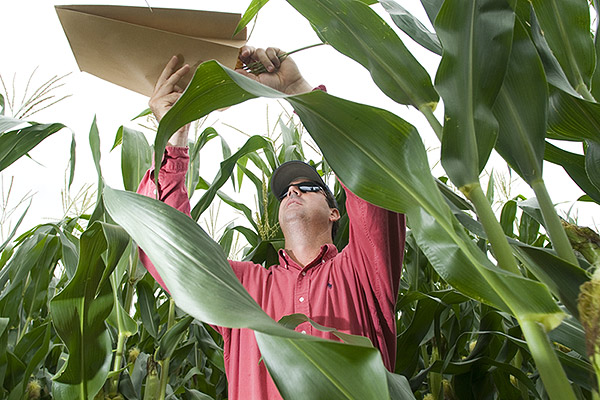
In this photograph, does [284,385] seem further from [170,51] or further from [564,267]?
[170,51]

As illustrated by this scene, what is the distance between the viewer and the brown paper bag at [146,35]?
0.63 metres

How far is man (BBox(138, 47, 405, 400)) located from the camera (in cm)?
84

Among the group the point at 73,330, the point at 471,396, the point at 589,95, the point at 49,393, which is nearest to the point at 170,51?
the point at 73,330

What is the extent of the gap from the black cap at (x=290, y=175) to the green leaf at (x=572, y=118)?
686 millimetres

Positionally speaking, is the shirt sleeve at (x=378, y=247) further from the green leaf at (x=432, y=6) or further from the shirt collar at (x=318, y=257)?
the green leaf at (x=432, y=6)

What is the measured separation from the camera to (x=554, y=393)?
332 millimetres

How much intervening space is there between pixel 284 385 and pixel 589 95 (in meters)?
0.42

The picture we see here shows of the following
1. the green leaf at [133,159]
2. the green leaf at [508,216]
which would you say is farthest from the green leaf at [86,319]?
the green leaf at [508,216]

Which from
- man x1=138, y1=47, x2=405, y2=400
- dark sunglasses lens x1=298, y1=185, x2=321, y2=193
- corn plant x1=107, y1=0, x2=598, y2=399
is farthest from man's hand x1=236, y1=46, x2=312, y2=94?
corn plant x1=107, y1=0, x2=598, y2=399

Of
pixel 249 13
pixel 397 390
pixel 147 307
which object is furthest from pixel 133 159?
pixel 397 390

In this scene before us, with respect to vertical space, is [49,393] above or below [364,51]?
below

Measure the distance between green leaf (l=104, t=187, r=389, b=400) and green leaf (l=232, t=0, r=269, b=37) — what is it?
0.31 meters

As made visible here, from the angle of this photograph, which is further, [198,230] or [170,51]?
[170,51]

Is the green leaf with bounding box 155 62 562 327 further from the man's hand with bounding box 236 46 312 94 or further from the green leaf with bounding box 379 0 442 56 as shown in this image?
the man's hand with bounding box 236 46 312 94
